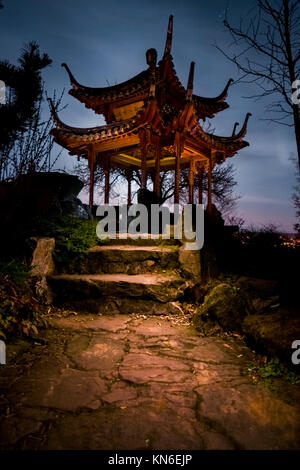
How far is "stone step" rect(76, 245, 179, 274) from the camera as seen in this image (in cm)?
503

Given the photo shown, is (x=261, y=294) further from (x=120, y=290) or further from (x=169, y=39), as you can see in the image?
(x=169, y=39)

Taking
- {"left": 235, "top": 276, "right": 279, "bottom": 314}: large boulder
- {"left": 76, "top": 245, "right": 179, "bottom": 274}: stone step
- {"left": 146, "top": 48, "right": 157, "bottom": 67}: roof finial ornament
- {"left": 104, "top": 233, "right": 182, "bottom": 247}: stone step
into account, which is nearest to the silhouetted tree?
{"left": 76, "top": 245, "right": 179, "bottom": 274}: stone step

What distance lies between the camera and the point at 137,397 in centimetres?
198

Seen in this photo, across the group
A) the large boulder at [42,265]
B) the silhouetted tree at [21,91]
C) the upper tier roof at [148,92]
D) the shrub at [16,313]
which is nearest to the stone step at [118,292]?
the large boulder at [42,265]

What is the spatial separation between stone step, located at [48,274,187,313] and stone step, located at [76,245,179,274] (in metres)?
0.65

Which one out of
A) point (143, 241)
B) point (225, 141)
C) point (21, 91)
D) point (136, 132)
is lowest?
point (143, 241)

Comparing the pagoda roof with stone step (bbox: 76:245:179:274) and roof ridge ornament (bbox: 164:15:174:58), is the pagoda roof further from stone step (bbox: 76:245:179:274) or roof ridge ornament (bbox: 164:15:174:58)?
stone step (bbox: 76:245:179:274)

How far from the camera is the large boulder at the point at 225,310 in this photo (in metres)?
3.41

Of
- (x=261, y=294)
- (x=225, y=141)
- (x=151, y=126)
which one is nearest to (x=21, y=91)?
(x=261, y=294)

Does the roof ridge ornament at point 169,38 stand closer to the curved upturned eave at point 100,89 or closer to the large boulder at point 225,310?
the curved upturned eave at point 100,89

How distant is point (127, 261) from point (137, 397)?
324 centimetres

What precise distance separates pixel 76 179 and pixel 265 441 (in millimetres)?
7911

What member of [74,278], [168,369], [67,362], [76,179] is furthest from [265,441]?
[76,179]

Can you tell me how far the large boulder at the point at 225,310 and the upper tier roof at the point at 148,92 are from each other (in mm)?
8392
